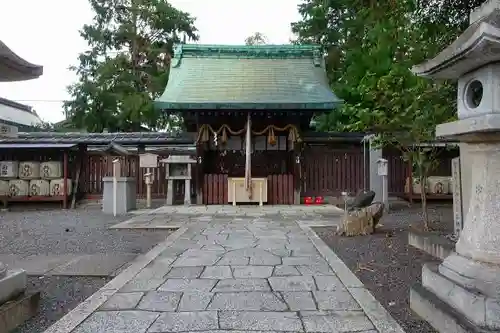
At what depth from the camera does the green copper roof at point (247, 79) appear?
1339cm

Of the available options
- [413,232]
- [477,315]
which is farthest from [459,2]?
[477,315]

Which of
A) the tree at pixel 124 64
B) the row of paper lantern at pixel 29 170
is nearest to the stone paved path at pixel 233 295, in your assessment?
the row of paper lantern at pixel 29 170

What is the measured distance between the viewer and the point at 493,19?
3025 millimetres

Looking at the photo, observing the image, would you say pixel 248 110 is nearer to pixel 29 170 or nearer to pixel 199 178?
pixel 199 178

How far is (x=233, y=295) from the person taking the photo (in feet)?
13.5

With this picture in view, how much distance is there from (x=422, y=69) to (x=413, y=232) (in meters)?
3.59

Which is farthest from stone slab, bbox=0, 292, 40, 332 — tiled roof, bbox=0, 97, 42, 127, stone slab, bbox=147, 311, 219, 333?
tiled roof, bbox=0, 97, 42, 127

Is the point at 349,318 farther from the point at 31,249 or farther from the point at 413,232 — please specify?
the point at 31,249

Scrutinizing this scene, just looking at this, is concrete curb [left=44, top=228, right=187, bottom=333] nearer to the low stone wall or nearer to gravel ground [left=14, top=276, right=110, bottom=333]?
gravel ground [left=14, top=276, right=110, bottom=333]

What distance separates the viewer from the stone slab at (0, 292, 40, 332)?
323cm

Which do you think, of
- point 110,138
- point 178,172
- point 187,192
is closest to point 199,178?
point 187,192

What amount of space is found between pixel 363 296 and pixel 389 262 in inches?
68.5

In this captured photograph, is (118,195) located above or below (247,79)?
below

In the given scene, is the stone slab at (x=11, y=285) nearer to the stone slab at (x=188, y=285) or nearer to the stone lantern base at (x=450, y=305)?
the stone slab at (x=188, y=285)
